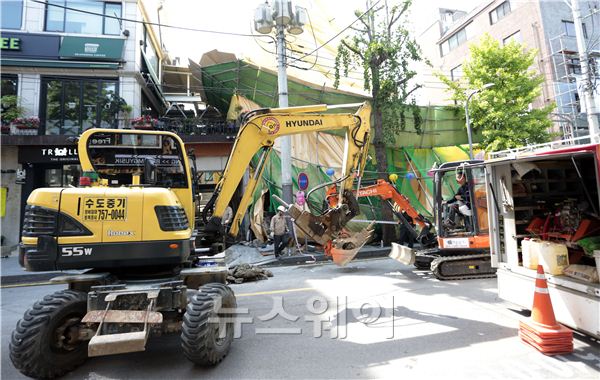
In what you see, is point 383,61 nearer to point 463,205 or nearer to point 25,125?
point 463,205

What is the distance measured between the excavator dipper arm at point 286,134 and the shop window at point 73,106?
10.5 meters

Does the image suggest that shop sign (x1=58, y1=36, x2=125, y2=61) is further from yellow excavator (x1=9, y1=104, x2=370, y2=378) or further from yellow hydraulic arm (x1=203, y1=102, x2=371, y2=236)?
yellow excavator (x1=9, y1=104, x2=370, y2=378)

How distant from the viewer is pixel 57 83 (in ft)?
45.9

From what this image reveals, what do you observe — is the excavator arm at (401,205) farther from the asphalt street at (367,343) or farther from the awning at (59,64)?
the awning at (59,64)

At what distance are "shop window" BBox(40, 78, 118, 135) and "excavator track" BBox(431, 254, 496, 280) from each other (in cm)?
1343

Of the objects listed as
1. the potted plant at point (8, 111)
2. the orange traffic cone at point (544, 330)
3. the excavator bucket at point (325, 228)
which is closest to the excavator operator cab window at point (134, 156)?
the excavator bucket at point (325, 228)

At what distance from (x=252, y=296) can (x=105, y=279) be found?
10.1 ft

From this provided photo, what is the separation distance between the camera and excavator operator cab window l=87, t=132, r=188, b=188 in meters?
5.03

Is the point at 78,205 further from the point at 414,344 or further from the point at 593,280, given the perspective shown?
the point at 593,280

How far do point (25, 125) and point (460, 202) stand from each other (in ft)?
51.0

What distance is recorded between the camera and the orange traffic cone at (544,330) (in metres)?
3.81

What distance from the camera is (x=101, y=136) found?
505cm

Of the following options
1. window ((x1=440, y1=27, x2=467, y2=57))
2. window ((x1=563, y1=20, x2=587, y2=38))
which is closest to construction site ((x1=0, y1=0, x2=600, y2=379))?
window ((x1=563, y1=20, x2=587, y2=38))

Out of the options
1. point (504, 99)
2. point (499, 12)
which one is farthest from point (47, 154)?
point (499, 12)
